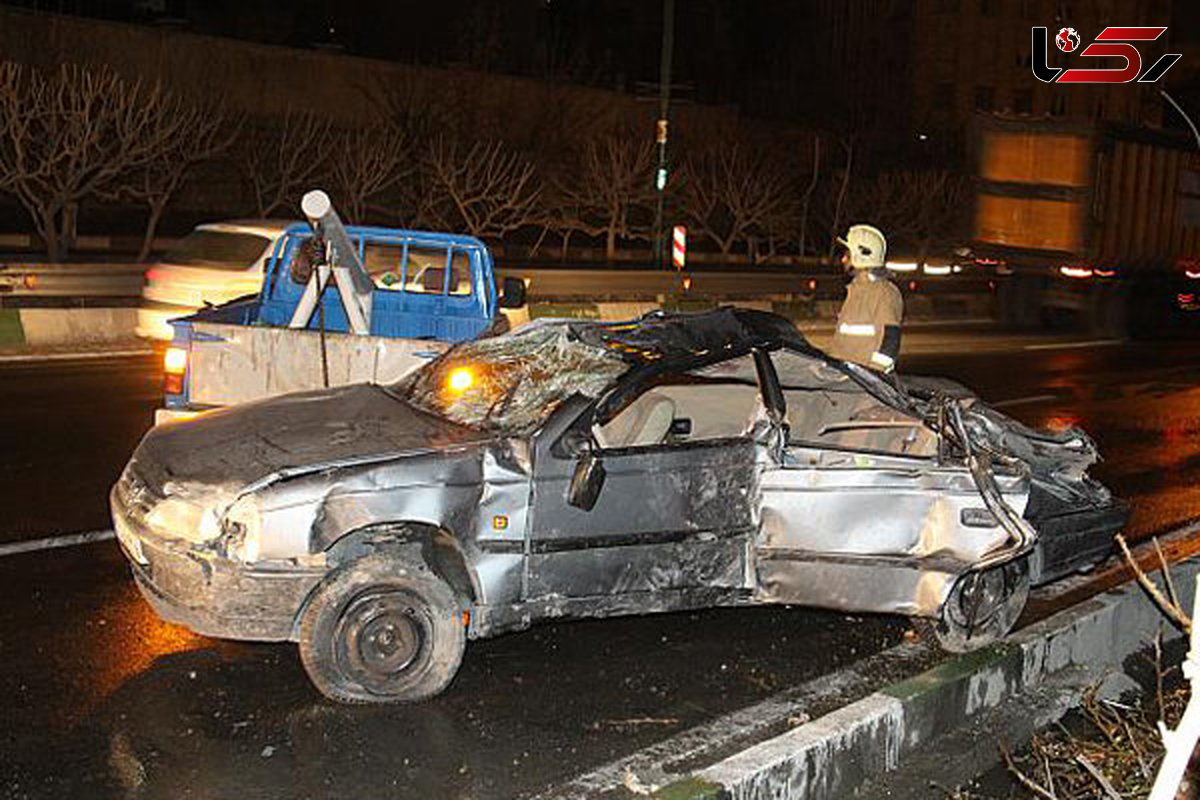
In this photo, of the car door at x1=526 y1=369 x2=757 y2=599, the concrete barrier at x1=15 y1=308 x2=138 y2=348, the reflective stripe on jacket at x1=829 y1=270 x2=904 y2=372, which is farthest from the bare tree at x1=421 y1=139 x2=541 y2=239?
the car door at x1=526 y1=369 x2=757 y2=599

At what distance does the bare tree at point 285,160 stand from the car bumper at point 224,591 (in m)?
28.9

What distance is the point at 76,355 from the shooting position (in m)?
15.6

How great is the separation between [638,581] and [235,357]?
11.5 feet

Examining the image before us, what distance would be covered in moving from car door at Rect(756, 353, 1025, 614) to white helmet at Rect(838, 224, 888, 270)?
116 inches

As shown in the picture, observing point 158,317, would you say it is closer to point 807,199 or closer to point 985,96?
point 807,199

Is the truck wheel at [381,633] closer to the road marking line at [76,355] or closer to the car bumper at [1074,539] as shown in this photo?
the car bumper at [1074,539]

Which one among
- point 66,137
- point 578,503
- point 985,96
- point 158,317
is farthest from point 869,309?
point 985,96

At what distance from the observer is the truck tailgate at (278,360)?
8281 millimetres

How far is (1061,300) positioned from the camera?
25594mm

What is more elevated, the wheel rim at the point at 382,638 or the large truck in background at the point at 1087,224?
the large truck in background at the point at 1087,224

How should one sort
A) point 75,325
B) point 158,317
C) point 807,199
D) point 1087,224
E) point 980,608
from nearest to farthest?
1. point 980,608
2. point 158,317
3. point 75,325
4. point 1087,224
5. point 807,199

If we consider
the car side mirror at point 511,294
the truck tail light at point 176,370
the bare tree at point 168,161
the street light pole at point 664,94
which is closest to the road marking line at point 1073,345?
the street light pole at point 664,94

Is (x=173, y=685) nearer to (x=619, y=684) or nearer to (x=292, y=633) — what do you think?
(x=292, y=633)

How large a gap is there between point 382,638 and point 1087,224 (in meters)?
20.5
